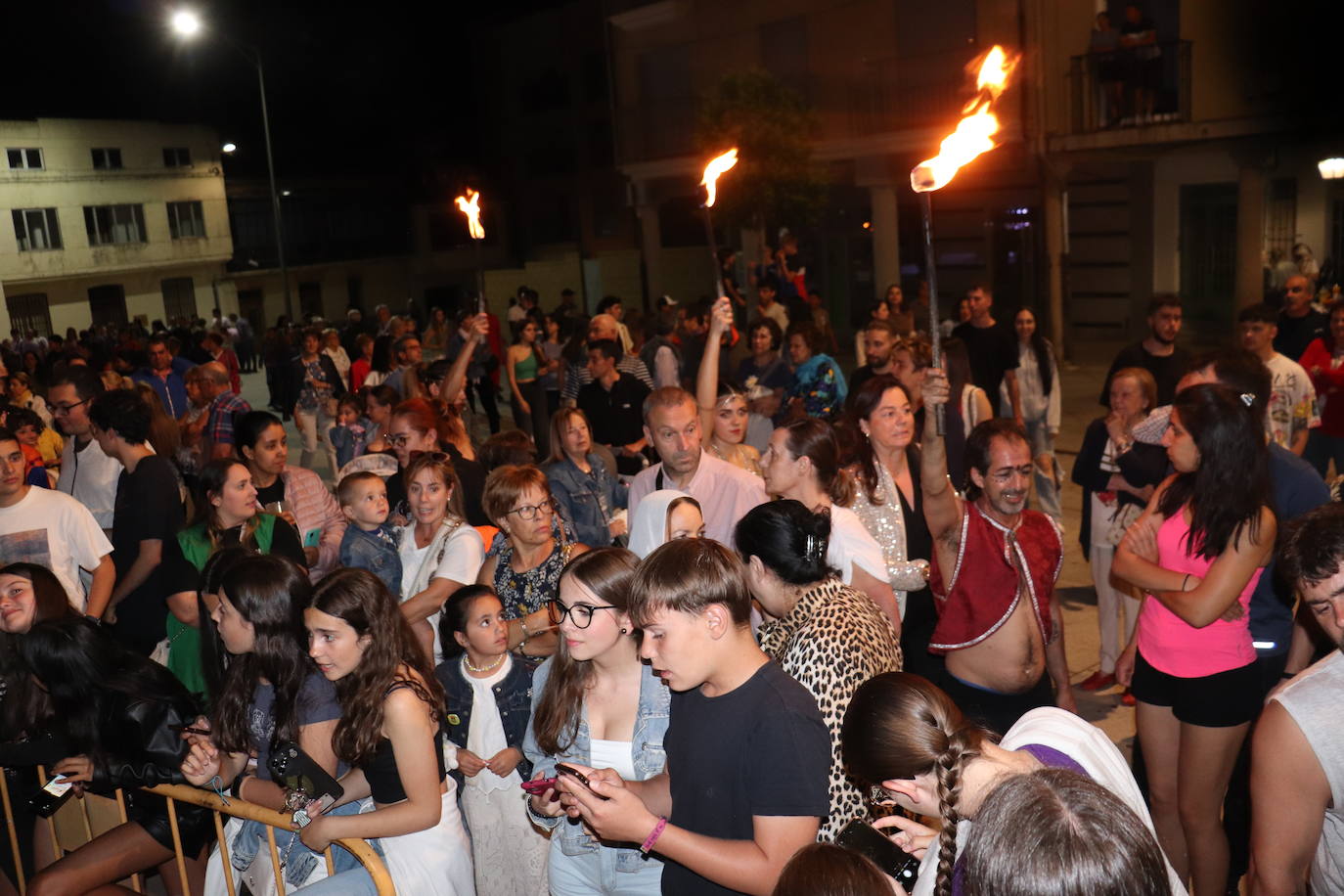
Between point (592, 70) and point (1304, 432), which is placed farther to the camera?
point (592, 70)

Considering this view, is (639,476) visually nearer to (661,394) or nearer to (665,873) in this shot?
(661,394)

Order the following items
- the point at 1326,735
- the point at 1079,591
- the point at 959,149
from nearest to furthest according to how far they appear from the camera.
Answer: the point at 1326,735
the point at 959,149
the point at 1079,591

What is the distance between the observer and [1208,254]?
20.8m

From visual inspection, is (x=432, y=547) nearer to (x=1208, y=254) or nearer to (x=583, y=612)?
(x=583, y=612)

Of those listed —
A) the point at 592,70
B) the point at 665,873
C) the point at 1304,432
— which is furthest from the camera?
the point at 592,70

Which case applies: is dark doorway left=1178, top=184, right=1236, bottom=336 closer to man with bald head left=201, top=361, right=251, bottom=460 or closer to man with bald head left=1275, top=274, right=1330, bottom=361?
man with bald head left=1275, top=274, right=1330, bottom=361

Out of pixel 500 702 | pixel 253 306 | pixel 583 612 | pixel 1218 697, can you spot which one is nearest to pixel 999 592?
pixel 1218 697

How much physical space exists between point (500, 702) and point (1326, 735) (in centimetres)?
281

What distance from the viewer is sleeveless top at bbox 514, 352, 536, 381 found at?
1345cm

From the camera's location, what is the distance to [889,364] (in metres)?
7.33

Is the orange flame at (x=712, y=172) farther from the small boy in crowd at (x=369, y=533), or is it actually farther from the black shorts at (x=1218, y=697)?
the black shorts at (x=1218, y=697)

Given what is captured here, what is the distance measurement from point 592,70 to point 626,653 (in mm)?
37935

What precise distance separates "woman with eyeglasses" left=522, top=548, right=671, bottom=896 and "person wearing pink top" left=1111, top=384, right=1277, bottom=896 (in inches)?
76.5

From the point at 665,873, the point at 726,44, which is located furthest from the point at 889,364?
the point at 726,44
